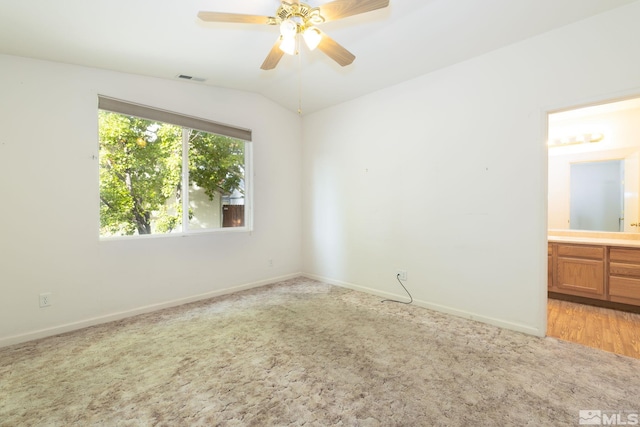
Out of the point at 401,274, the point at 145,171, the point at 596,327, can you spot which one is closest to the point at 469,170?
the point at 401,274

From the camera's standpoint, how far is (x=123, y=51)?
2.58 metres

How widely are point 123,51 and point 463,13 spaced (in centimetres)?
303

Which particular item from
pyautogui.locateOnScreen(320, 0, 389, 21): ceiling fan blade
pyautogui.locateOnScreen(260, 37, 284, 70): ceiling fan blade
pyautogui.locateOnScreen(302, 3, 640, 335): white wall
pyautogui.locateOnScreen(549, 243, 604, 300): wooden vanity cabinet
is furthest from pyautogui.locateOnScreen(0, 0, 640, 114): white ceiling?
pyautogui.locateOnScreen(549, 243, 604, 300): wooden vanity cabinet

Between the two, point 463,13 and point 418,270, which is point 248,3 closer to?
point 463,13

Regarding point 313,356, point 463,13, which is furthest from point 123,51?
point 313,356

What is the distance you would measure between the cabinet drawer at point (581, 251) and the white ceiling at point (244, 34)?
2.55 meters

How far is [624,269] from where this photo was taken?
124 inches

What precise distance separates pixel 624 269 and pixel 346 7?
403cm

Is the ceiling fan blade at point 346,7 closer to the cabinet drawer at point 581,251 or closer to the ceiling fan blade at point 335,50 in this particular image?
the ceiling fan blade at point 335,50

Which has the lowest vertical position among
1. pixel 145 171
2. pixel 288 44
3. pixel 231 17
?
pixel 145 171

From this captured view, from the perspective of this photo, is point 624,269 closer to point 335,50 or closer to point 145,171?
point 335,50

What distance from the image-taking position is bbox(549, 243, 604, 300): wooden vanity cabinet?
329cm

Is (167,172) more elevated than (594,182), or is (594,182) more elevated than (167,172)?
(167,172)

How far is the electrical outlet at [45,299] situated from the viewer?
2564mm
